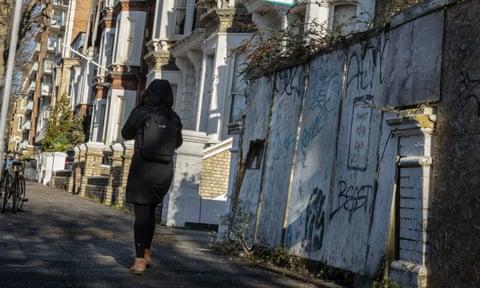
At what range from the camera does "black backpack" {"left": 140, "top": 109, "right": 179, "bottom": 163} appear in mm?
7562

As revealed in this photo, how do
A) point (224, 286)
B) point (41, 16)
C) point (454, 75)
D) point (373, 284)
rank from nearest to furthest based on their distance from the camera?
point (454, 75), point (373, 284), point (224, 286), point (41, 16)

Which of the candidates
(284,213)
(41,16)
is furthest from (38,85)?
(284,213)

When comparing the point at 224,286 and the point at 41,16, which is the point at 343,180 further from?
the point at 41,16

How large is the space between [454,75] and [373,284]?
72.7 inches

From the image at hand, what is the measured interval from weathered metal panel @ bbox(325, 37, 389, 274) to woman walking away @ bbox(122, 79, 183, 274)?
173cm

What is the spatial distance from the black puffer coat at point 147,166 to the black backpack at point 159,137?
52 mm

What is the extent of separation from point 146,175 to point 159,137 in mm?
395

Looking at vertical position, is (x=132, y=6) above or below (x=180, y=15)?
above

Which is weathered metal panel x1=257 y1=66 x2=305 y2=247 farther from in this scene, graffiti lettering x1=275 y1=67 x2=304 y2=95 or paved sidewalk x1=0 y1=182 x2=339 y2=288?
paved sidewalk x1=0 y1=182 x2=339 y2=288

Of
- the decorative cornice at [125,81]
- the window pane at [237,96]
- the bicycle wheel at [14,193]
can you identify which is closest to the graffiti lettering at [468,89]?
the bicycle wheel at [14,193]

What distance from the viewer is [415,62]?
6566mm

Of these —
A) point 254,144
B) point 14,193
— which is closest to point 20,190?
point 14,193

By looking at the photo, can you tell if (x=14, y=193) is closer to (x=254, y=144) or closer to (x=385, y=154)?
(x=254, y=144)

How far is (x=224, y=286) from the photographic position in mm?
6953
